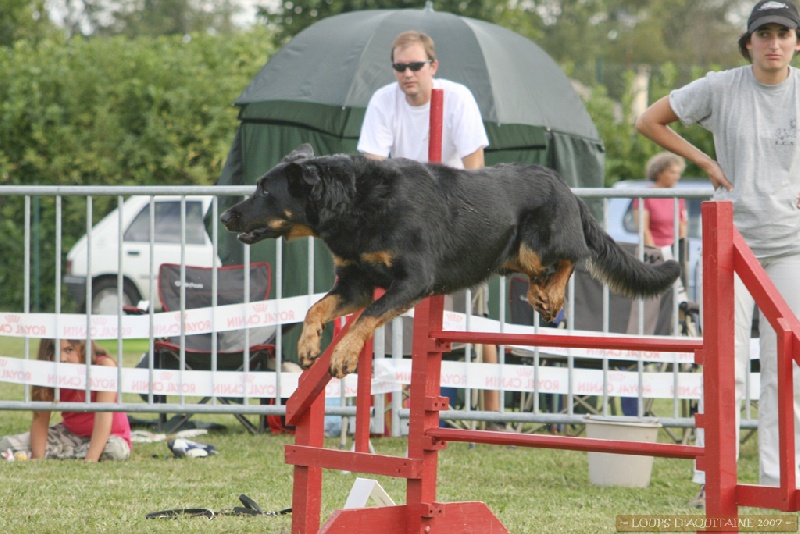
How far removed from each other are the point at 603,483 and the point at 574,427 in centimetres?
130

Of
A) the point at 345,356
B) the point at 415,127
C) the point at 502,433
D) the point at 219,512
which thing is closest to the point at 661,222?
the point at 415,127

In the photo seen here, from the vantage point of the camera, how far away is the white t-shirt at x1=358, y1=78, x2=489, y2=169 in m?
4.91

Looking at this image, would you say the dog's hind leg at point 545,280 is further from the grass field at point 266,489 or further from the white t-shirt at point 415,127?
the white t-shirt at point 415,127

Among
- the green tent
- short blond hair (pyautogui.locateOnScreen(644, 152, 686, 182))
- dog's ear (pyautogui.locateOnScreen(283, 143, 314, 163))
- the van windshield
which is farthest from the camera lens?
the van windshield

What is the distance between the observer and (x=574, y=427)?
6.70 m

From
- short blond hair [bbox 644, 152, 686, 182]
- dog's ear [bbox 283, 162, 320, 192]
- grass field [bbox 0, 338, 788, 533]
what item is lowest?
grass field [bbox 0, 338, 788, 533]

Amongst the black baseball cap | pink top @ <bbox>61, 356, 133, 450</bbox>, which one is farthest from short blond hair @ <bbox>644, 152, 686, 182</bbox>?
pink top @ <bbox>61, 356, 133, 450</bbox>

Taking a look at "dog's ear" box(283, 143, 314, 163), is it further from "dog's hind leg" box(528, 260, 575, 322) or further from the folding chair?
the folding chair

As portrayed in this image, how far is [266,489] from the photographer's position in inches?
199

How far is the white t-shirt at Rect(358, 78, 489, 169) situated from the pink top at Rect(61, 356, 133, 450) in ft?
7.49

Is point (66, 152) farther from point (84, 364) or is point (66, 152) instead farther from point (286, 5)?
point (84, 364)

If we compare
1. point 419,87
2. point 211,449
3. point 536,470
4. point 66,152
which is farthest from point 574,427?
point 66,152

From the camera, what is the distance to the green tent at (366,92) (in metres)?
8.29

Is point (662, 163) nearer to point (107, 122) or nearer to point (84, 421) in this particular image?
point (84, 421)
